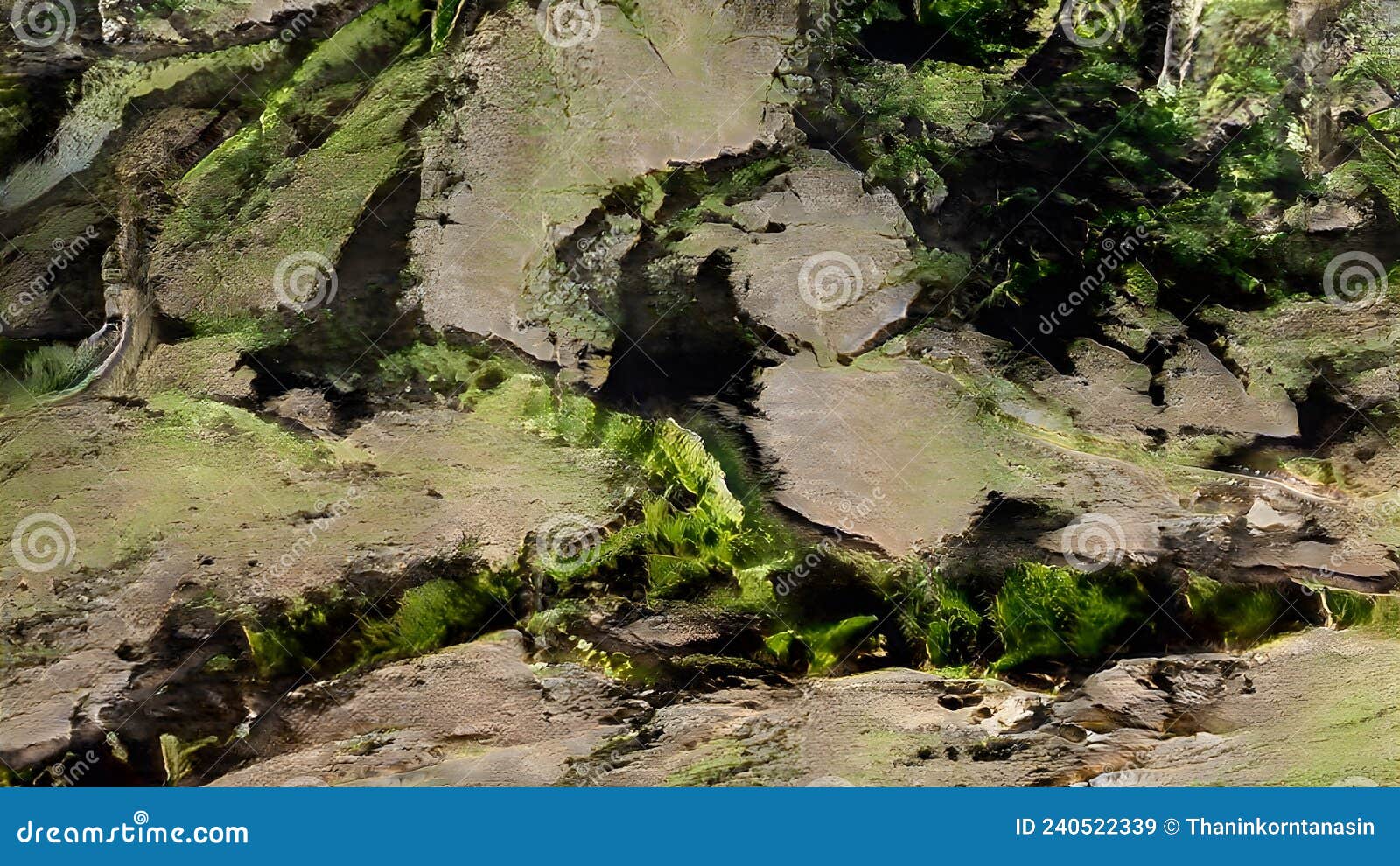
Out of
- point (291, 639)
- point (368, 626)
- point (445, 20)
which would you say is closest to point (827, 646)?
point (368, 626)

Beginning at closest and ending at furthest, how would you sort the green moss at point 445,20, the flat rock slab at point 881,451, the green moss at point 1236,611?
the green moss at point 1236,611 < the flat rock slab at point 881,451 < the green moss at point 445,20

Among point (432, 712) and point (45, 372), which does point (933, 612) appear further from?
point (45, 372)

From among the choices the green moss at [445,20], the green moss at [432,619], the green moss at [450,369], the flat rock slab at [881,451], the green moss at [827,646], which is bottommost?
the green moss at [827,646]

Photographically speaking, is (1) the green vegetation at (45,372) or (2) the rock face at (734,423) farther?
(1) the green vegetation at (45,372)

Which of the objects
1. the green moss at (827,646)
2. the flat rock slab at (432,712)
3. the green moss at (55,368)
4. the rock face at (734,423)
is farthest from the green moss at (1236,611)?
the green moss at (55,368)

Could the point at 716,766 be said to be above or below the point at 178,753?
below

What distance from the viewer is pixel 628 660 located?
2.97 meters

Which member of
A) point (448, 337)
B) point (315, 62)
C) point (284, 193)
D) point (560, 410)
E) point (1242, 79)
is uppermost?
point (315, 62)

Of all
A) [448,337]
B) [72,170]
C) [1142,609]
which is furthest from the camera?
[72,170]

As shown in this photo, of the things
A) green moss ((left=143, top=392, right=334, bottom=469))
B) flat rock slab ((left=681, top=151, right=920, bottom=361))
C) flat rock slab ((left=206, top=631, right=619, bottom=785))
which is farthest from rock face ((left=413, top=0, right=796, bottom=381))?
flat rock slab ((left=206, top=631, right=619, bottom=785))

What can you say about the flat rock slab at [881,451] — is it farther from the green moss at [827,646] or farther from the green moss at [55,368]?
the green moss at [55,368]
